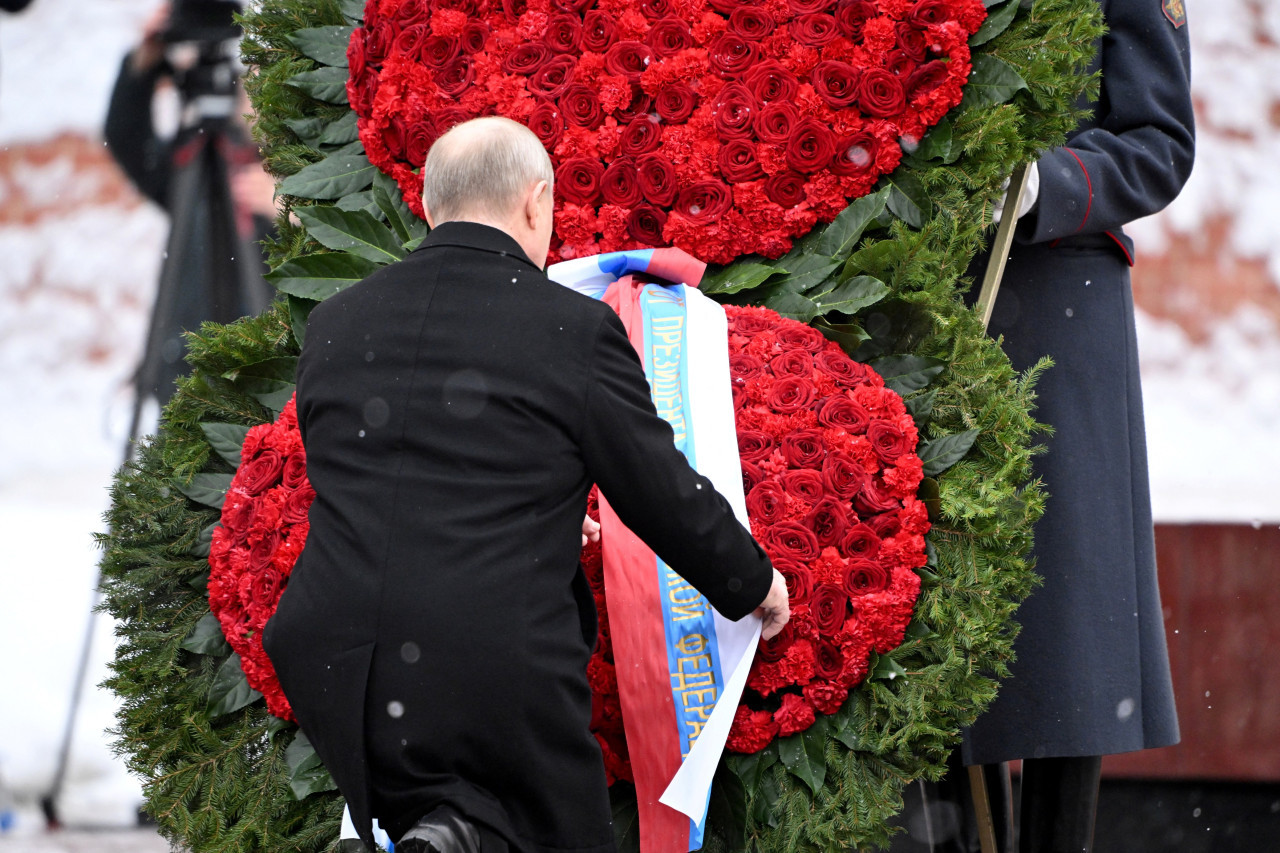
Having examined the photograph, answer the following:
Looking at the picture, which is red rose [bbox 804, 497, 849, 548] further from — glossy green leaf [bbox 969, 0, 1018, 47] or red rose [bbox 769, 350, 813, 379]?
glossy green leaf [bbox 969, 0, 1018, 47]

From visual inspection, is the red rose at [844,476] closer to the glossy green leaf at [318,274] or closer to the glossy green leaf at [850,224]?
the glossy green leaf at [850,224]

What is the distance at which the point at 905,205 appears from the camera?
190 centimetres

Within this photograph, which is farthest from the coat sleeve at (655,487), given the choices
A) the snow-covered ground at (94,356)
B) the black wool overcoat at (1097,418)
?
the snow-covered ground at (94,356)

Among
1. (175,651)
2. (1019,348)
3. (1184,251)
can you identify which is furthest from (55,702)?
(1184,251)

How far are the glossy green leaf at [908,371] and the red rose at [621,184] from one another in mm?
510

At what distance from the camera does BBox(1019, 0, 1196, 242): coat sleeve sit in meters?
2.08

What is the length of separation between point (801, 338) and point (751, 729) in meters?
0.60

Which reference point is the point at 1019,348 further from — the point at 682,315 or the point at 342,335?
the point at 342,335

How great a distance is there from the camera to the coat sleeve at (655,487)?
144cm

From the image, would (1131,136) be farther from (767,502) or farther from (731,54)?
(767,502)

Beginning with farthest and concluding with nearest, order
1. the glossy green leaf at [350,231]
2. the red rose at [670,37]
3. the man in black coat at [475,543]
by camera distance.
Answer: the glossy green leaf at [350,231], the red rose at [670,37], the man in black coat at [475,543]

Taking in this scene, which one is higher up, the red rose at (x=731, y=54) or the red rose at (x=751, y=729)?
the red rose at (x=731, y=54)

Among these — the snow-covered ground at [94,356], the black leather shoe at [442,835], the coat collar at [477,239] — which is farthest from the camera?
the snow-covered ground at [94,356]

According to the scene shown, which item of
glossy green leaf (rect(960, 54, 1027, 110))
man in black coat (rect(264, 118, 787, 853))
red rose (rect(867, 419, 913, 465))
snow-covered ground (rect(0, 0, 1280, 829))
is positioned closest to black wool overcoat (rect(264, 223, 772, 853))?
man in black coat (rect(264, 118, 787, 853))
